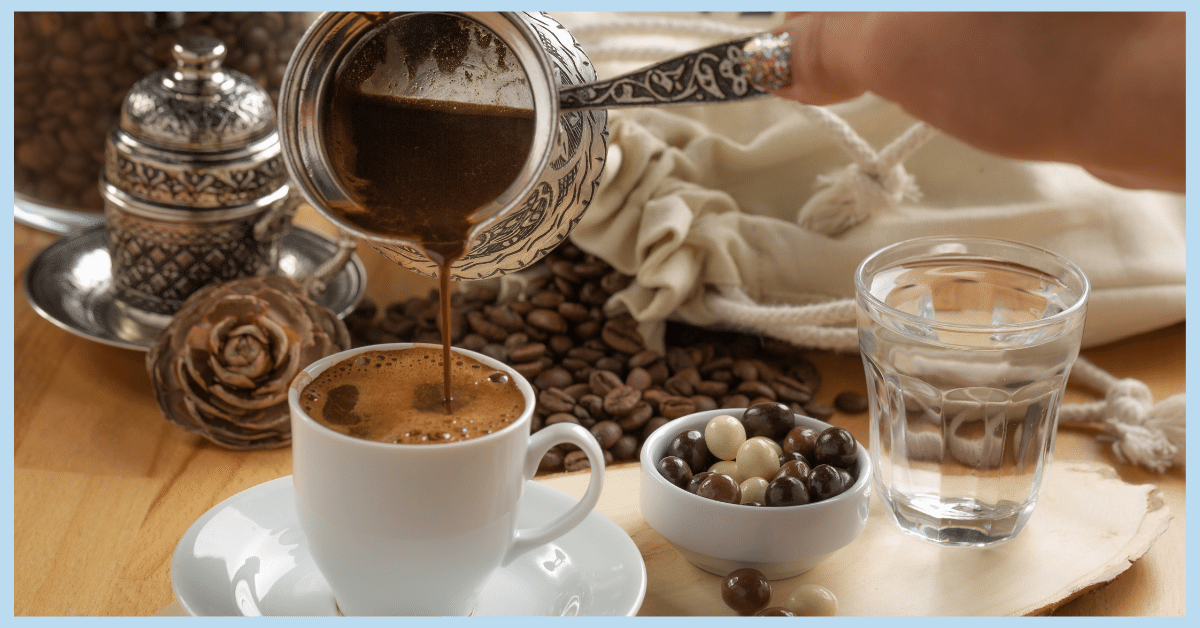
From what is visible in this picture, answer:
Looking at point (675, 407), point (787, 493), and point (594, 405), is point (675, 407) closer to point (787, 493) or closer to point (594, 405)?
point (594, 405)

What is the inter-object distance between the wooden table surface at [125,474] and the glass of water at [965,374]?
3.7 inches

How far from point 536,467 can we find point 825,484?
0.19m

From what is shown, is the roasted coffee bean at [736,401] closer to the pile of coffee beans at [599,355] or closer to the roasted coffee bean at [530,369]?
the pile of coffee beans at [599,355]

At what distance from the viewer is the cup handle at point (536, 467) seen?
2.09ft

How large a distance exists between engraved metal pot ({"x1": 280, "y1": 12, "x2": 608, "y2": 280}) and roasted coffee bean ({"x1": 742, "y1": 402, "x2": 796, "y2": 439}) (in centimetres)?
20

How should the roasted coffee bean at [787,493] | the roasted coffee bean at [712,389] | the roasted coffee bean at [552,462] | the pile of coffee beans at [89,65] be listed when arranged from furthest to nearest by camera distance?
the pile of coffee beans at [89,65], the roasted coffee bean at [712,389], the roasted coffee bean at [552,462], the roasted coffee bean at [787,493]

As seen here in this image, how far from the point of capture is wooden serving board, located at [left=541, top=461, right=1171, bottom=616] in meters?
0.70

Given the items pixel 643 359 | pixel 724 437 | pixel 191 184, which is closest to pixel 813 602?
pixel 724 437

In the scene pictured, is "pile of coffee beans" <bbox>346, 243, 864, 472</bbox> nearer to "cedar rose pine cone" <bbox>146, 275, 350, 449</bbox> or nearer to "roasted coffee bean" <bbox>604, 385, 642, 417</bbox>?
"roasted coffee bean" <bbox>604, 385, 642, 417</bbox>

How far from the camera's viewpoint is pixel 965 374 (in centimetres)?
73

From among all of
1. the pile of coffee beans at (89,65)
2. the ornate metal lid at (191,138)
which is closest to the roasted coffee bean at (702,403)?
the ornate metal lid at (191,138)

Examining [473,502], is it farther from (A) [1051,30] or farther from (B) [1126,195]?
(B) [1126,195]

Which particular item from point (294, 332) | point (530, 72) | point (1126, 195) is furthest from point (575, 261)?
point (1126, 195)

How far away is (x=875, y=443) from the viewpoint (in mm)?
810
